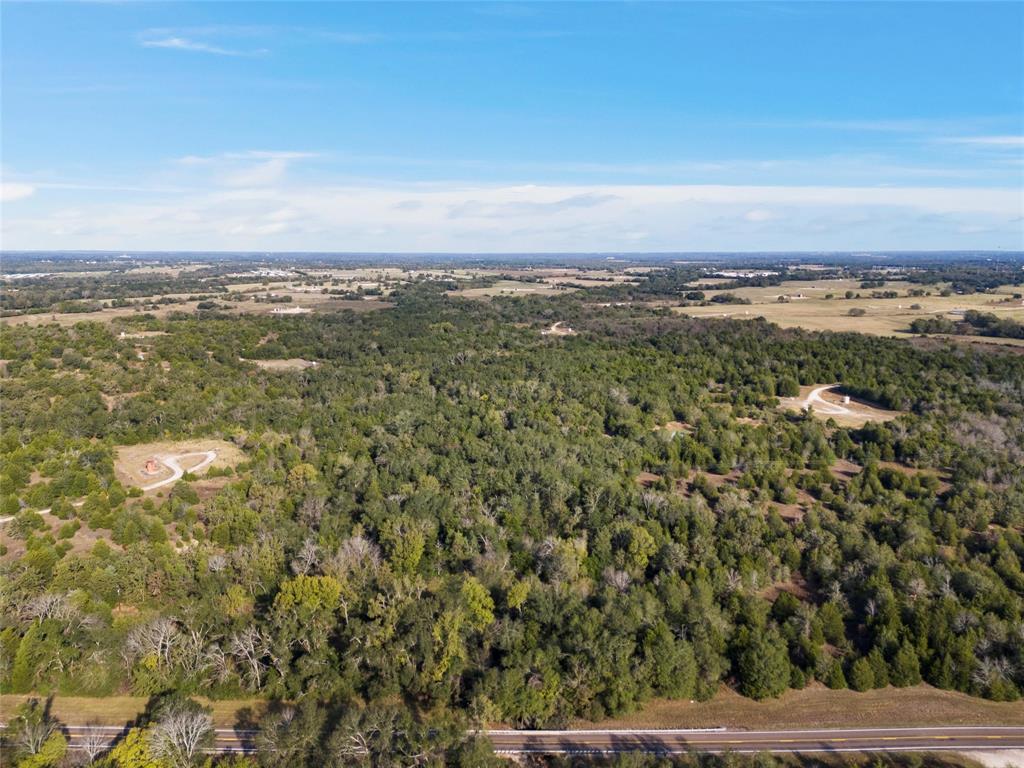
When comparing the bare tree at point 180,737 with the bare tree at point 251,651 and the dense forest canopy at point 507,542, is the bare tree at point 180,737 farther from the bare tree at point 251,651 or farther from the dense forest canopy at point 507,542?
the bare tree at point 251,651

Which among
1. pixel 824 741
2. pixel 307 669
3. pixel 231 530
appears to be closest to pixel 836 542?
pixel 824 741

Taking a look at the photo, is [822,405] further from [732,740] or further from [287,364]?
[287,364]

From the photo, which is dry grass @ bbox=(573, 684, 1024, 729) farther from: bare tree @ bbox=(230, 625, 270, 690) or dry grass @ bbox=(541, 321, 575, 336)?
dry grass @ bbox=(541, 321, 575, 336)

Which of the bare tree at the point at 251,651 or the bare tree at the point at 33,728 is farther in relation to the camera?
the bare tree at the point at 251,651

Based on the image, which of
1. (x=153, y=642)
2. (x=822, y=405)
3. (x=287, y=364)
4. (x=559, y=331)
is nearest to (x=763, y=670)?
(x=153, y=642)

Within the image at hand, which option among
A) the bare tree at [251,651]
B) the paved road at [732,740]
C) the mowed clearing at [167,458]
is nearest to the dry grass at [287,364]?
the mowed clearing at [167,458]

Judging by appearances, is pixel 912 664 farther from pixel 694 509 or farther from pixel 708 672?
pixel 694 509
